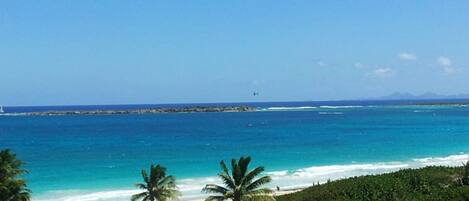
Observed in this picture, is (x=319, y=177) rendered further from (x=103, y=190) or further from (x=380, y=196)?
(x=380, y=196)

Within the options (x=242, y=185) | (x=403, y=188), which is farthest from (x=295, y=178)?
(x=242, y=185)

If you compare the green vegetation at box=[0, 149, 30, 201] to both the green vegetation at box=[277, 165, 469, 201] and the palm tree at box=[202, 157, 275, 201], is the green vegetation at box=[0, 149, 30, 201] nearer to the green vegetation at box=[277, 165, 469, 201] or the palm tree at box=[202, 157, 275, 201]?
the palm tree at box=[202, 157, 275, 201]

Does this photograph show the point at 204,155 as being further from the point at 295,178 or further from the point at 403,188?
the point at 403,188

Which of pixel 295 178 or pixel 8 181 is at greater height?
pixel 8 181

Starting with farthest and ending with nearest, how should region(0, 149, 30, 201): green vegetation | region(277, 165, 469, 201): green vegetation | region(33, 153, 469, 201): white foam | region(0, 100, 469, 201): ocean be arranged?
region(0, 100, 469, 201): ocean < region(33, 153, 469, 201): white foam < region(0, 149, 30, 201): green vegetation < region(277, 165, 469, 201): green vegetation

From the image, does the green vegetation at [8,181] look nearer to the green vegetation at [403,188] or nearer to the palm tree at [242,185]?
the palm tree at [242,185]

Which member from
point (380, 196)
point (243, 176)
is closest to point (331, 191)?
point (380, 196)

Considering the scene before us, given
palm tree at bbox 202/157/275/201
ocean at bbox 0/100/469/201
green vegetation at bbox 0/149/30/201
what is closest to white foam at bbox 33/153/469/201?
ocean at bbox 0/100/469/201

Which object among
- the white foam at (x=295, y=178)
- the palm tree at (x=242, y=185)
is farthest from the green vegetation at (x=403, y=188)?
the white foam at (x=295, y=178)
